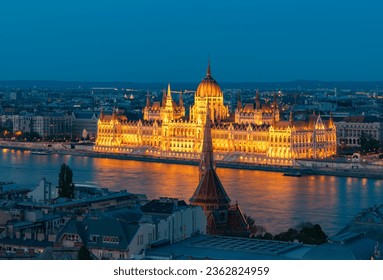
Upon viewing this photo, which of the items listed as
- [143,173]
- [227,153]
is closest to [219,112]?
[227,153]

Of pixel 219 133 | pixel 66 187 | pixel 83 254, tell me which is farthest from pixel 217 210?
pixel 219 133

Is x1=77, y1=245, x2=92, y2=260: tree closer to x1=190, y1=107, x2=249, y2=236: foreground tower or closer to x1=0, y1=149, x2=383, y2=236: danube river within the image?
x1=190, y1=107, x2=249, y2=236: foreground tower

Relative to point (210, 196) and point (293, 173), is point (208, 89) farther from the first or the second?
point (210, 196)

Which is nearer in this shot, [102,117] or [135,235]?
[135,235]

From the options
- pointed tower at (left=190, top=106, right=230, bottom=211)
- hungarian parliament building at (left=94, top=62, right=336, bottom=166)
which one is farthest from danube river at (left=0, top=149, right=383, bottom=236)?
hungarian parliament building at (left=94, top=62, right=336, bottom=166)

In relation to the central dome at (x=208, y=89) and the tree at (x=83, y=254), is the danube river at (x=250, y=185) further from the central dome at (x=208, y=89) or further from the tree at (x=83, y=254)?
the tree at (x=83, y=254)

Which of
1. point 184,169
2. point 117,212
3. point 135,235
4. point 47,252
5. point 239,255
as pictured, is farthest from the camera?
point 184,169

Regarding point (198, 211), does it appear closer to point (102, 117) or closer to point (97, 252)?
point (97, 252)

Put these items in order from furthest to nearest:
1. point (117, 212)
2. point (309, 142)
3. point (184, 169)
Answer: point (309, 142)
point (184, 169)
point (117, 212)
